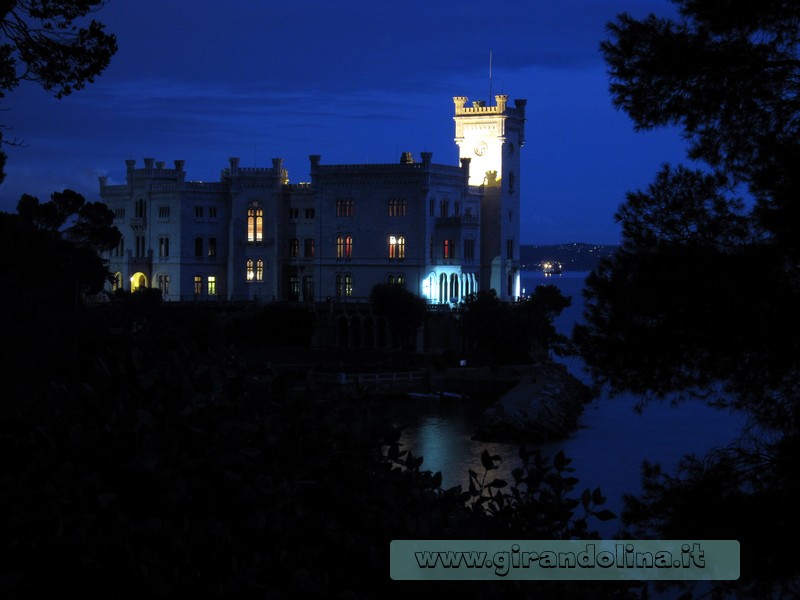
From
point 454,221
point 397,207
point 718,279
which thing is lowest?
point 718,279

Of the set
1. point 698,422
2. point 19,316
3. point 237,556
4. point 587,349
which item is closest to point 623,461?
point 698,422

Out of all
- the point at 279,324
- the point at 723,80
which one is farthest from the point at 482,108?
the point at 723,80

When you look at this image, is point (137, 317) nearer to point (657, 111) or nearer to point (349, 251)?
point (657, 111)

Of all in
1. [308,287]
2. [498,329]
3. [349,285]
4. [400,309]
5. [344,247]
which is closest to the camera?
[498,329]

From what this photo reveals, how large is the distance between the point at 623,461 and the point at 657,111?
87.6ft

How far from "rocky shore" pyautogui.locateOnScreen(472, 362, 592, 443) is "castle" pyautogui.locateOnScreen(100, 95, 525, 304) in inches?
427

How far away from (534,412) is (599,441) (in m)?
3.52

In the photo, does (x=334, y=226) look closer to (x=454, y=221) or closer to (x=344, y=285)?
(x=344, y=285)

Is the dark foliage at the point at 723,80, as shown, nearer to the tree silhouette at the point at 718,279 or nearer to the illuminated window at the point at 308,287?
the tree silhouette at the point at 718,279

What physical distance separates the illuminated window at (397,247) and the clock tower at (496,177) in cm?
594

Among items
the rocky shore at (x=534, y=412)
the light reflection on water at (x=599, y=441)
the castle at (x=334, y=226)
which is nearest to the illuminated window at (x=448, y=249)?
the castle at (x=334, y=226)

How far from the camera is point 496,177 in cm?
6562

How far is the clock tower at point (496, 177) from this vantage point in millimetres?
Result: 65188

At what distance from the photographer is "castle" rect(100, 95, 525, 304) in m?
61.5
